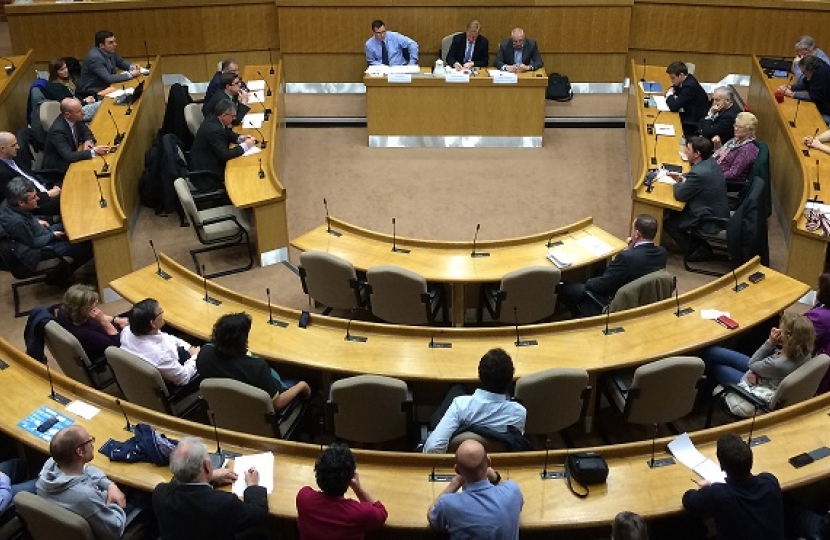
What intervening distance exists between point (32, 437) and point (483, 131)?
6606 mm

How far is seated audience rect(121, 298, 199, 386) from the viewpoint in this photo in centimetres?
577

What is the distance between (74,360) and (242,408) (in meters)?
1.34

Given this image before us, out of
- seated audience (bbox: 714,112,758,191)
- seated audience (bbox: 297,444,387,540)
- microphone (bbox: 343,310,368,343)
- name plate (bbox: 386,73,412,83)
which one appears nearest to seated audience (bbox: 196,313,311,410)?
microphone (bbox: 343,310,368,343)

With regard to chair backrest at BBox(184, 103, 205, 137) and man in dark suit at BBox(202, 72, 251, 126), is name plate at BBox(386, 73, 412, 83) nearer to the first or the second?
man in dark suit at BBox(202, 72, 251, 126)

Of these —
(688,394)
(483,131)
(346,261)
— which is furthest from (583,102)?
(688,394)

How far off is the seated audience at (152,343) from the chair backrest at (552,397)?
2.10m

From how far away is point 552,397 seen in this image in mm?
5531

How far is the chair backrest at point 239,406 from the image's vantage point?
210 inches

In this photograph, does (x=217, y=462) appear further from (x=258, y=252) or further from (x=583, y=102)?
(x=583, y=102)

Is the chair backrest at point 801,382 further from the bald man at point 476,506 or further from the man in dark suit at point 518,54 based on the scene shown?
the man in dark suit at point 518,54

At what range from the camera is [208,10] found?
11.7 m

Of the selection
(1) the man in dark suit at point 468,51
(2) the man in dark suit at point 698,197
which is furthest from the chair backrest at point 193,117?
(2) the man in dark suit at point 698,197

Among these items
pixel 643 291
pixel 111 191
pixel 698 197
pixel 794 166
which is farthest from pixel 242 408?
pixel 794 166

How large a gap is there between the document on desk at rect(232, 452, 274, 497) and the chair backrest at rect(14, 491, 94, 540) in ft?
2.41
